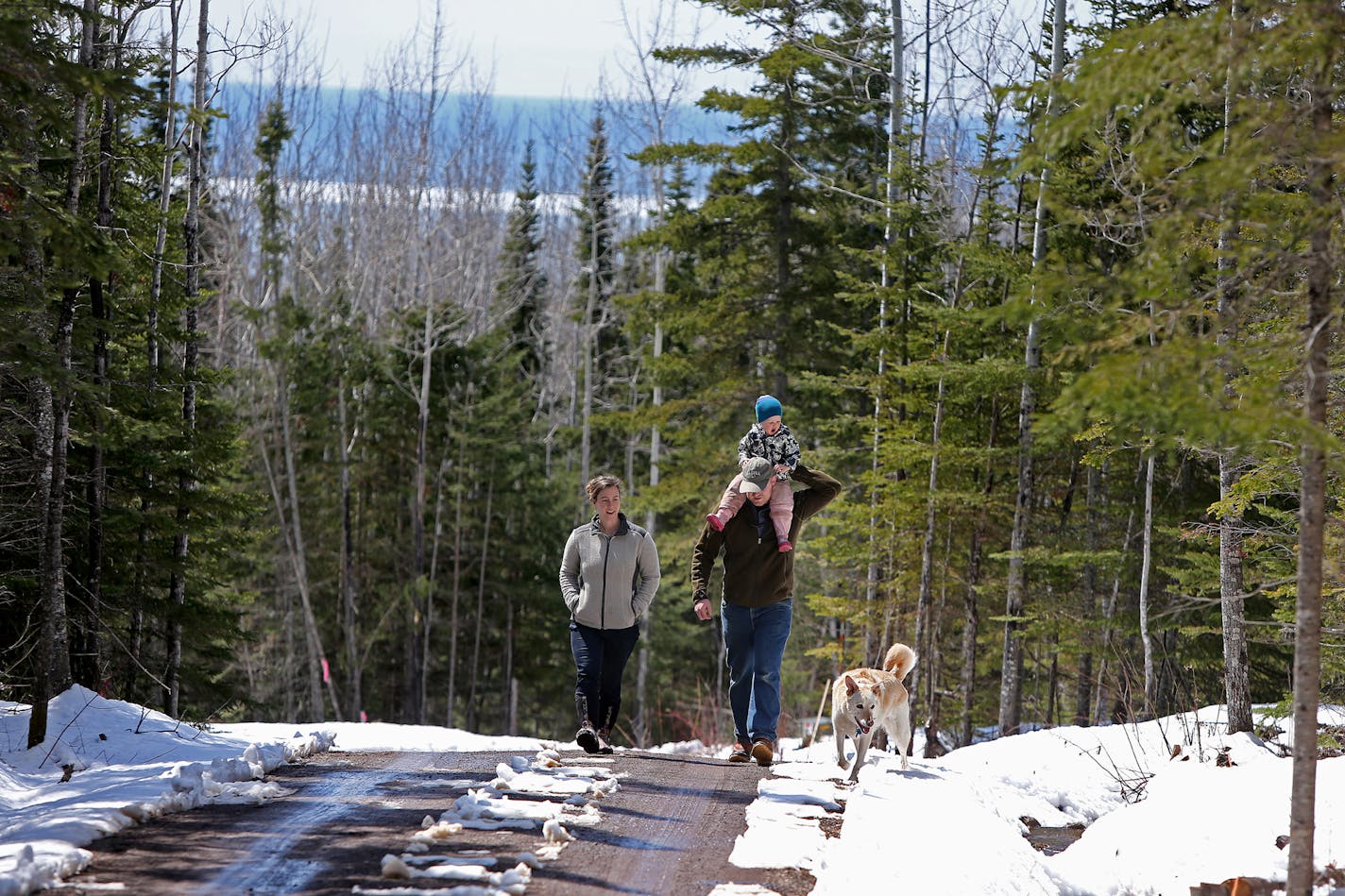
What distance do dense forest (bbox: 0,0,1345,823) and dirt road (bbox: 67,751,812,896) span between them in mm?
2782

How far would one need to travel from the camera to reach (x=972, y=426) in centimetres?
1673

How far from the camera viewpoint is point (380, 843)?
5395 mm

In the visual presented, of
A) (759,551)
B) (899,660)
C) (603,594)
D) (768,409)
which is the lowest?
(899,660)

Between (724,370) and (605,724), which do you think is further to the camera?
(724,370)

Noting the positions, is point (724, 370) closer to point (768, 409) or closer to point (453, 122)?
point (768, 409)

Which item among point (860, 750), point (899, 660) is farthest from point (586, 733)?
point (899, 660)

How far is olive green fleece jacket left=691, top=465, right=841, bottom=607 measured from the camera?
28.7ft

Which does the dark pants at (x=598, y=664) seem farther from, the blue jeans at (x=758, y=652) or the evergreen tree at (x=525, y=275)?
the evergreen tree at (x=525, y=275)

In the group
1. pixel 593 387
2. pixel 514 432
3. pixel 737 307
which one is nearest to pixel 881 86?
pixel 737 307

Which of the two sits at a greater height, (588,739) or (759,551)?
(759,551)

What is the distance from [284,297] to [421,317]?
431 centimetres

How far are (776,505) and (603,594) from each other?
161 centimetres

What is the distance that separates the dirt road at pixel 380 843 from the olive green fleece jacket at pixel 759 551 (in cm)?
166

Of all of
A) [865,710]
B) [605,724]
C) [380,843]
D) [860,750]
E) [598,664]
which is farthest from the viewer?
[605,724]
